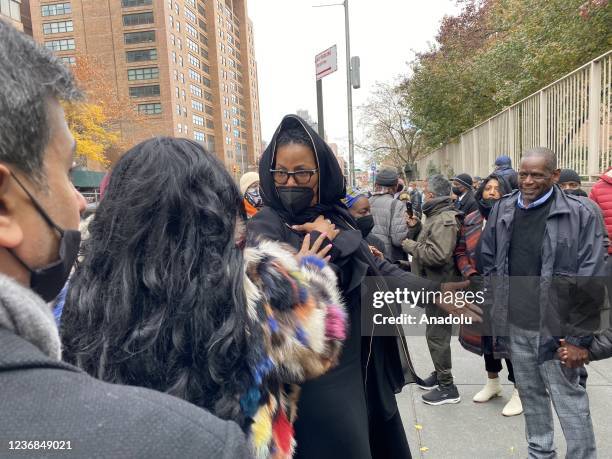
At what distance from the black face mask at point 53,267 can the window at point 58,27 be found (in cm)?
7979

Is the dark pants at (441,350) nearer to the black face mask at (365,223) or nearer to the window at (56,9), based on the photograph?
the black face mask at (365,223)

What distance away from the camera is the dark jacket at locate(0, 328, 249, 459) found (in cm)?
51

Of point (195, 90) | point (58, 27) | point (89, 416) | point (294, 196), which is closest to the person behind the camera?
point (89, 416)

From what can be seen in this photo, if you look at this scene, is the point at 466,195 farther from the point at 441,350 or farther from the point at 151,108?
the point at 151,108

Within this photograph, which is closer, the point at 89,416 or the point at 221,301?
the point at 89,416

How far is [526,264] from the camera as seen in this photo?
2711 millimetres

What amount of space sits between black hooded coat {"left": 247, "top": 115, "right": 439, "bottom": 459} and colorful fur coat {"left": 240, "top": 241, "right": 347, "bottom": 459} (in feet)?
1.51

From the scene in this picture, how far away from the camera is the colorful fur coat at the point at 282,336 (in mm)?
1172

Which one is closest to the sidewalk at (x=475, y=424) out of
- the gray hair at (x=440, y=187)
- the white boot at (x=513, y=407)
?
the white boot at (x=513, y=407)

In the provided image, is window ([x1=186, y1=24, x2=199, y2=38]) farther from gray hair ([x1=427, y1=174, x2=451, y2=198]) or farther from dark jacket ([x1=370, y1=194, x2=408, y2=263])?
gray hair ([x1=427, y1=174, x2=451, y2=198])

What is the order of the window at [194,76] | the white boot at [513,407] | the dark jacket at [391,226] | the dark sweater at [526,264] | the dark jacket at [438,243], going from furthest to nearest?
1. the window at [194,76]
2. the dark jacket at [391,226]
3. the dark jacket at [438,243]
4. the white boot at [513,407]
5. the dark sweater at [526,264]

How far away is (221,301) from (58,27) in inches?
3166

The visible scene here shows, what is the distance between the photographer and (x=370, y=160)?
36312 millimetres

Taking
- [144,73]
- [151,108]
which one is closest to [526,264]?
[151,108]
